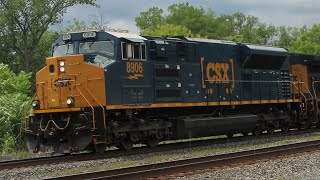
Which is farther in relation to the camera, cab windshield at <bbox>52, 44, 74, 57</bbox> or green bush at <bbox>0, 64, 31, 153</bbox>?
green bush at <bbox>0, 64, 31, 153</bbox>

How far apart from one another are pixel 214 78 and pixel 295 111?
5432 millimetres

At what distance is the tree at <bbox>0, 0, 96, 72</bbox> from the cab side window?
4056cm

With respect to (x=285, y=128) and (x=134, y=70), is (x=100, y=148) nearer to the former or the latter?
(x=134, y=70)

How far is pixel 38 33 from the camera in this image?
180ft

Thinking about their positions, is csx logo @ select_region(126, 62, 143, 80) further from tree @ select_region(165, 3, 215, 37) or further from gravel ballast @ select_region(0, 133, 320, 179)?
tree @ select_region(165, 3, 215, 37)

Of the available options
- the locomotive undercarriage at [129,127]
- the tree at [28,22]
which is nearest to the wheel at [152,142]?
the locomotive undercarriage at [129,127]

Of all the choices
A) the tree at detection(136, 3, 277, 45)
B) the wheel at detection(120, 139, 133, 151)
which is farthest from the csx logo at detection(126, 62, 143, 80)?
the tree at detection(136, 3, 277, 45)

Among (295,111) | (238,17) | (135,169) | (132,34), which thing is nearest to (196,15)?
(238,17)

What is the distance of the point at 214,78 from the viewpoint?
57.2ft

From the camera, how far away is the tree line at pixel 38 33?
20014 mm

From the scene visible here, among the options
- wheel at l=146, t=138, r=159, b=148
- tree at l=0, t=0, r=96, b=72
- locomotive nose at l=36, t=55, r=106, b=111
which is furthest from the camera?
tree at l=0, t=0, r=96, b=72

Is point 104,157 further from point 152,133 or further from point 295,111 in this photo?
Result: point 295,111

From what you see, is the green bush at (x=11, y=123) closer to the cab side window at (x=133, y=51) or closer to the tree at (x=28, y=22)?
the cab side window at (x=133, y=51)

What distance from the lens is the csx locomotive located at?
1349 centimetres
